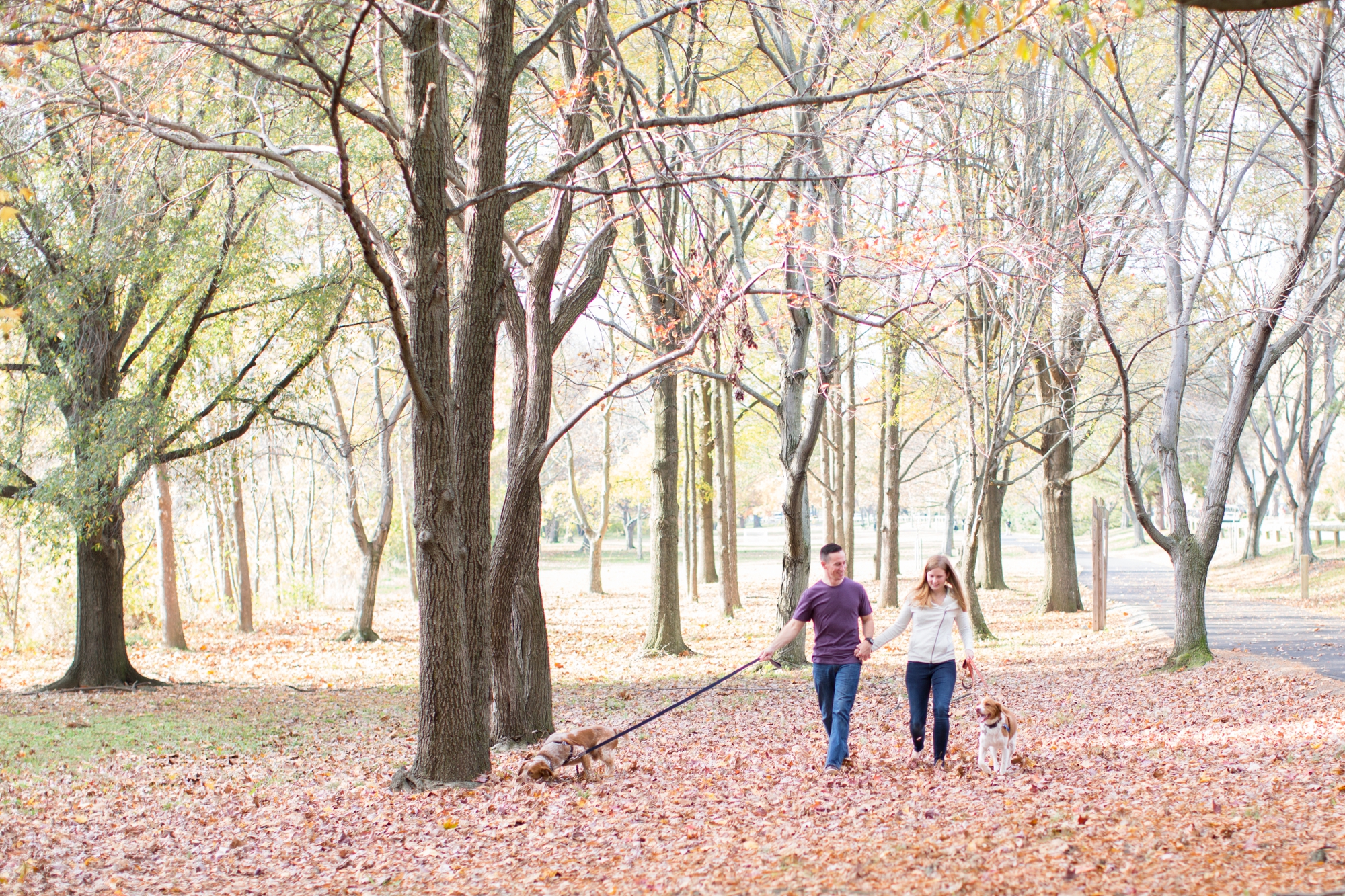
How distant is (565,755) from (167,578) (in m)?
12.5

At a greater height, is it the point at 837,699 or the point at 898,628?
the point at 898,628

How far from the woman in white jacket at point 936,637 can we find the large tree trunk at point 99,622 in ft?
34.8

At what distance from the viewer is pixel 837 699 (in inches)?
272

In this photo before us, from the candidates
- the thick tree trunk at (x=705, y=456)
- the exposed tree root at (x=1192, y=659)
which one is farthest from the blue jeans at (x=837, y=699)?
the thick tree trunk at (x=705, y=456)

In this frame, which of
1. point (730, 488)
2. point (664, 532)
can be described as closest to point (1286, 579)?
point (730, 488)

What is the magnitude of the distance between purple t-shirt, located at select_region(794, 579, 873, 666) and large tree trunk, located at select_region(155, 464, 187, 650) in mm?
13058

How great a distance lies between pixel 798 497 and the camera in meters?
13.5

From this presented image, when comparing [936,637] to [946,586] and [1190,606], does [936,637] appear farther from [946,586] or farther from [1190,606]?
[1190,606]

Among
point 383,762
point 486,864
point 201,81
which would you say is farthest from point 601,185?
point 486,864

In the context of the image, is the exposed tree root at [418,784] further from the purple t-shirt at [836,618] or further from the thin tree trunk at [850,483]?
the thin tree trunk at [850,483]

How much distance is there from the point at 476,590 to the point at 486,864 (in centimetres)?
249

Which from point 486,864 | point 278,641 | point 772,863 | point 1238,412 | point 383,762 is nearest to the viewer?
point 772,863

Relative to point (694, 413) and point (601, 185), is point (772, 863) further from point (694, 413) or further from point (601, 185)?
point (694, 413)

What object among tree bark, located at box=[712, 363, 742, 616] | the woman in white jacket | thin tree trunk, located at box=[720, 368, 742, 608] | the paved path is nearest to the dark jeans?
the woman in white jacket
